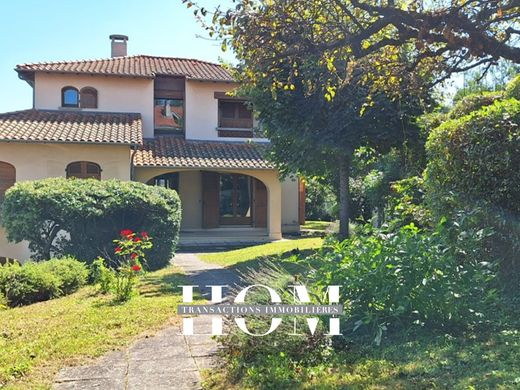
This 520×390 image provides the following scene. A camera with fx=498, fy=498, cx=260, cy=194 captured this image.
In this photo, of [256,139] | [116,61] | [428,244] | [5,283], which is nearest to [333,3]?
[428,244]

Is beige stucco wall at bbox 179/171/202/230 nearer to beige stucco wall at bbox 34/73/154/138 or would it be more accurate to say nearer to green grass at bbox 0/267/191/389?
beige stucco wall at bbox 34/73/154/138

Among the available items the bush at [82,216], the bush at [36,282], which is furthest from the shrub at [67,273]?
the bush at [82,216]

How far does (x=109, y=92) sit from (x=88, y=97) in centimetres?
91

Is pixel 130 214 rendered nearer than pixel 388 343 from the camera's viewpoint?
No

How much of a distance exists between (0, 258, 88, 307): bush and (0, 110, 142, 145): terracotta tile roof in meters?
8.68

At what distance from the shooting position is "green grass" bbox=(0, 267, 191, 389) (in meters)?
4.70

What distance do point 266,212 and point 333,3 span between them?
16423 mm

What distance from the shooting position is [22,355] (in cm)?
501

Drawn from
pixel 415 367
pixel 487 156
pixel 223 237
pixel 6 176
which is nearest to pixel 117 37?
pixel 6 176

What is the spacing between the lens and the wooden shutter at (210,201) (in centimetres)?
2197

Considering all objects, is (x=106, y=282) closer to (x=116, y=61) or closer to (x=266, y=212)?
A: (x=266, y=212)

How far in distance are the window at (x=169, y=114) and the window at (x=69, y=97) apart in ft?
11.0

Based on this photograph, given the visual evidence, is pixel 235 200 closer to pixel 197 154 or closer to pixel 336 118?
pixel 197 154

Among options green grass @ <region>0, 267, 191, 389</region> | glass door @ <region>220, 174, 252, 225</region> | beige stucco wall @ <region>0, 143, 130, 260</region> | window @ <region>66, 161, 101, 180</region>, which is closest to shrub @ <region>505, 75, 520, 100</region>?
green grass @ <region>0, 267, 191, 389</region>
